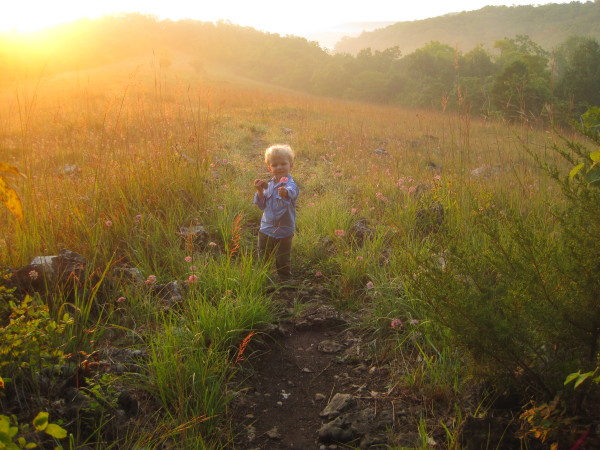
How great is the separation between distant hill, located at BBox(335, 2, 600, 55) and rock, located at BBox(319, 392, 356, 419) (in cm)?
4402

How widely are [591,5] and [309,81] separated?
43.8 meters

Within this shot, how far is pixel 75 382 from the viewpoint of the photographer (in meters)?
1.89

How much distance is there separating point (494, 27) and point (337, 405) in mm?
82406

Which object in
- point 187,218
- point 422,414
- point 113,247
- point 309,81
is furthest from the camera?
point 309,81

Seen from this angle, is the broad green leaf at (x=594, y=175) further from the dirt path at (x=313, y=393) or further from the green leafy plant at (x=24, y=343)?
the green leafy plant at (x=24, y=343)

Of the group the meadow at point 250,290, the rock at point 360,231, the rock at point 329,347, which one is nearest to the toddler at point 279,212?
the meadow at point 250,290

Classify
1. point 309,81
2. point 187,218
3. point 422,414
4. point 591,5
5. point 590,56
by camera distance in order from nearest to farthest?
Answer: point 422,414, point 187,218, point 590,56, point 309,81, point 591,5

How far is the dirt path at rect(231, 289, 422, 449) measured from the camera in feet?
6.47

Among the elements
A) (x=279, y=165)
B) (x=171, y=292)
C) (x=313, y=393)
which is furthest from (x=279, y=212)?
(x=313, y=393)

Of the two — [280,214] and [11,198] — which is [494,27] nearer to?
[280,214]

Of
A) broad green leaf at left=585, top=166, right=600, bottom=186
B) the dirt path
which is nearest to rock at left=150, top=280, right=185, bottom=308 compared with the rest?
the dirt path

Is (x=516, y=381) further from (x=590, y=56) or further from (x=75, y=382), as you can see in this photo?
(x=590, y=56)

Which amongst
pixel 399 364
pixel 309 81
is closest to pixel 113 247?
pixel 399 364

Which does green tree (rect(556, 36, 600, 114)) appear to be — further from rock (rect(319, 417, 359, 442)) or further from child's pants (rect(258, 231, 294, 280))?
rock (rect(319, 417, 359, 442))
